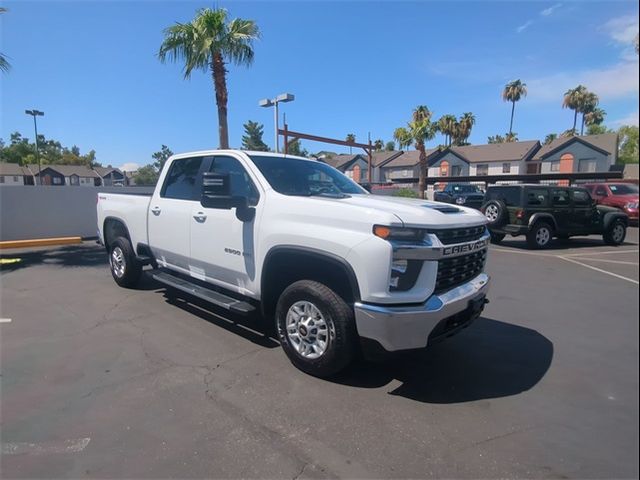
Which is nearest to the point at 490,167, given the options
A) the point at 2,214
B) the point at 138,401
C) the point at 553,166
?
the point at 553,166

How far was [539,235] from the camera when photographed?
11.0 metres

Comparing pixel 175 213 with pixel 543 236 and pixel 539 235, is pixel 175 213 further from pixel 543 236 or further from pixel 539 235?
pixel 543 236

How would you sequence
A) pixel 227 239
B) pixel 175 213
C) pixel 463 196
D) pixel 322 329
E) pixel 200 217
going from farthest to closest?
pixel 463 196 → pixel 175 213 → pixel 200 217 → pixel 227 239 → pixel 322 329

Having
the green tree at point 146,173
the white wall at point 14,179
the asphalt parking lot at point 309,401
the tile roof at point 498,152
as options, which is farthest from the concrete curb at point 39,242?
the white wall at point 14,179

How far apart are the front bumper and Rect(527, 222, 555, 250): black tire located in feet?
29.5

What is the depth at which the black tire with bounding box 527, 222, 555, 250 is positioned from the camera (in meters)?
10.9

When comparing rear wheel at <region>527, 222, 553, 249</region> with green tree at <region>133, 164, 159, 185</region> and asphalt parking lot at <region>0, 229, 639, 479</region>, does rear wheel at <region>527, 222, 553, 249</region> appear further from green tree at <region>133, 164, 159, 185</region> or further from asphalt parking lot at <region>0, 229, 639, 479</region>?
green tree at <region>133, 164, 159, 185</region>

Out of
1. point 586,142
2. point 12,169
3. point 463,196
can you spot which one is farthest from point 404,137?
point 12,169

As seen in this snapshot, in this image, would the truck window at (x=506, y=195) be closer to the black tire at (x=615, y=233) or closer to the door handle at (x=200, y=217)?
the black tire at (x=615, y=233)

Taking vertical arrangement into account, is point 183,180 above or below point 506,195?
above

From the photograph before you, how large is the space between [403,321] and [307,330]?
37.8 inches

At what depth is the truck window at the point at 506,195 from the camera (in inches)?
438

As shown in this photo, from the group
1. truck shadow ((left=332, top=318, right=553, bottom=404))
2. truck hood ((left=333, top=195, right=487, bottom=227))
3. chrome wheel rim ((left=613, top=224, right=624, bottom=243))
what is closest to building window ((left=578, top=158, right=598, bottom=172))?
chrome wheel rim ((left=613, top=224, right=624, bottom=243))

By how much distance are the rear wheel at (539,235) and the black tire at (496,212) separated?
2.68 ft
